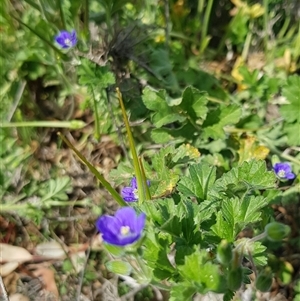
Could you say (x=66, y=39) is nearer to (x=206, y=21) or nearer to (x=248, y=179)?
(x=206, y=21)

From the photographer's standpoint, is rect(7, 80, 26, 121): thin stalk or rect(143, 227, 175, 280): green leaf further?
rect(7, 80, 26, 121): thin stalk

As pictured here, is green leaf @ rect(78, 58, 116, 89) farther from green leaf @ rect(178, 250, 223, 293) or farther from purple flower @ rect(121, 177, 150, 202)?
green leaf @ rect(178, 250, 223, 293)

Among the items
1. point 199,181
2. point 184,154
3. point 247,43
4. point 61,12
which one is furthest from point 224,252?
point 247,43

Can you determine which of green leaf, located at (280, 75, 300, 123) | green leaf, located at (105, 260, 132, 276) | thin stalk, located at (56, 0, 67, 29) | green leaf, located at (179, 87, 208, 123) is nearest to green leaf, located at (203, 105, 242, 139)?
green leaf, located at (179, 87, 208, 123)

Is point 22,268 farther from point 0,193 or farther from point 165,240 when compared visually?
point 165,240

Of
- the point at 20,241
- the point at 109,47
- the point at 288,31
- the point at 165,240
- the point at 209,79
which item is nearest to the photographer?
the point at 165,240

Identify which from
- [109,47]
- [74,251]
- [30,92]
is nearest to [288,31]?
[109,47]

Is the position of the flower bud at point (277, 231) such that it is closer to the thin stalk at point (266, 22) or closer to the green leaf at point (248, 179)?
the green leaf at point (248, 179)
